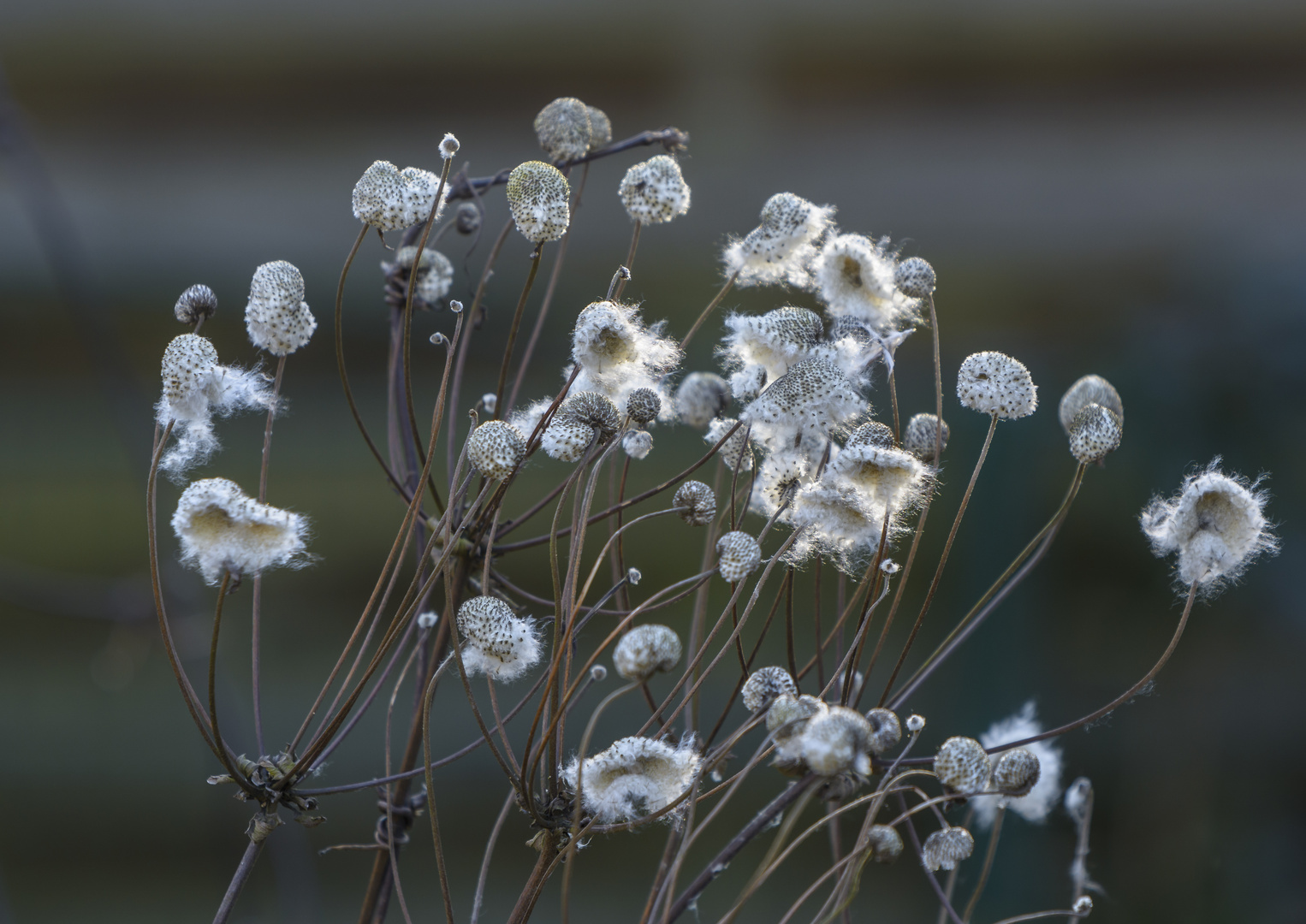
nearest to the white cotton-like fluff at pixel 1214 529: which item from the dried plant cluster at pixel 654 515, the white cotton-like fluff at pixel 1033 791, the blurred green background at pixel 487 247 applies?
the dried plant cluster at pixel 654 515

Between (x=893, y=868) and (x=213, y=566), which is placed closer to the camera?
(x=213, y=566)

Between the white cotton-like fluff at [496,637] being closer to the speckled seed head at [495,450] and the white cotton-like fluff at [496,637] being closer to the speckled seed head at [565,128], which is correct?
the speckled seed head at [495,450]

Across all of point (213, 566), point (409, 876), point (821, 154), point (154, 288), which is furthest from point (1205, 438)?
point (154, 288)

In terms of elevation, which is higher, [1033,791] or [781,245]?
[781,245]

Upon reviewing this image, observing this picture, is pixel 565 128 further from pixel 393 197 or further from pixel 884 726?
pixel 884 726

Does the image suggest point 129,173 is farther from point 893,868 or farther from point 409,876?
point 893,868

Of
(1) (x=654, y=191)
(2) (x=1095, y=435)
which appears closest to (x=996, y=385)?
(2) (x=1095, y=435)

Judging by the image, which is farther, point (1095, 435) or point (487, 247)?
point (487, 247)
